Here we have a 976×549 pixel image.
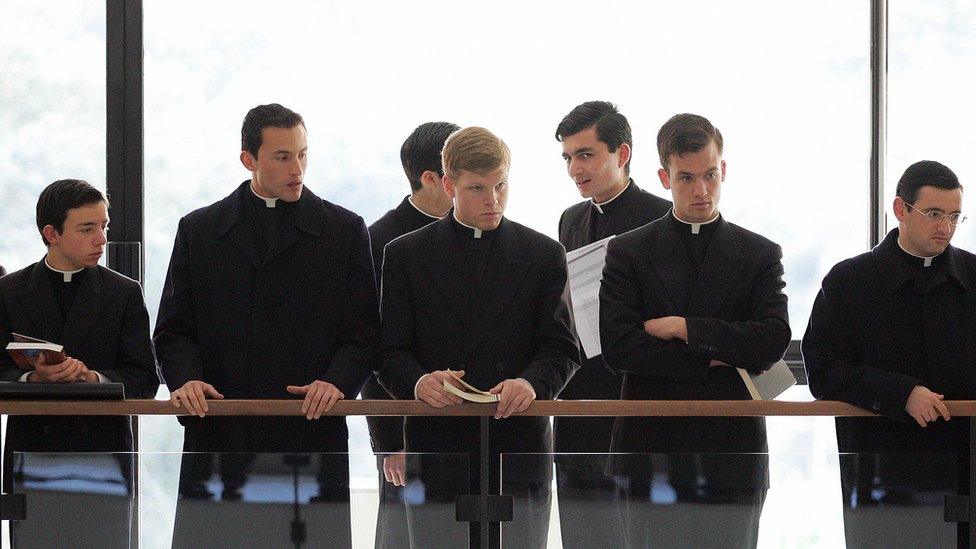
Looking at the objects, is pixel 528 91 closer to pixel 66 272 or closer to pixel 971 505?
pixel 66 272

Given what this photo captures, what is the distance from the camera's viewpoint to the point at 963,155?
19.8 feet

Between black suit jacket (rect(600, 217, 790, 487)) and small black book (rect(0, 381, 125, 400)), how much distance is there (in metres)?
1.38

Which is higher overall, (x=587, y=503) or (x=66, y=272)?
(x=66, y=272)

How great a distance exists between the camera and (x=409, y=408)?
328cm

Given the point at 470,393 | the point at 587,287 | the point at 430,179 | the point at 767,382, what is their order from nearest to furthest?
the point at 470,393, the point at 767,382, the point at 587,287, the point at 430,179

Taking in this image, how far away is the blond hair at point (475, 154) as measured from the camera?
11.8ft

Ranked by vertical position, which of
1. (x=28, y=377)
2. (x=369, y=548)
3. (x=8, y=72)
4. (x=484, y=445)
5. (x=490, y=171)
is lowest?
(x=369, y=548)

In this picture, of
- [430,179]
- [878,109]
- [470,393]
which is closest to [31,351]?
[470,393]

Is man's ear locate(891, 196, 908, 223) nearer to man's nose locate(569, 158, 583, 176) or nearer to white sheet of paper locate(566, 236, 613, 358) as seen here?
white sheet of paper locate(566, 236, 613, 358)

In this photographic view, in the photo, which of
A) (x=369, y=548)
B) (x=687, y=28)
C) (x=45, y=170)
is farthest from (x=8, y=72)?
(x=369, y=548)

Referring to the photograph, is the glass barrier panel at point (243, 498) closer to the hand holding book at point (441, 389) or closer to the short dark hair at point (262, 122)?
the hand holding book at point (441, 389)

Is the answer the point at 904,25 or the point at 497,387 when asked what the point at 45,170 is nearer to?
the point at 497,387

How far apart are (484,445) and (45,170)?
339cm

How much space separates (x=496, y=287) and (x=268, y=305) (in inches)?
26.7
